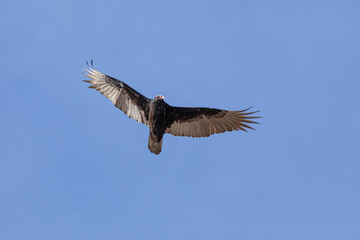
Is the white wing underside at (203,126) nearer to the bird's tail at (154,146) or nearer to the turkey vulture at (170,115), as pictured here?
the turkey vulture at (170,115)

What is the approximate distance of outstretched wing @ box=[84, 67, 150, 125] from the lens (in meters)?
16.3

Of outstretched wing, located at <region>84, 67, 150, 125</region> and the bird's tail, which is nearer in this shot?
the bird's tail

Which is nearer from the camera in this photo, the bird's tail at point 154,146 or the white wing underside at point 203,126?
the bird's tail at point 154,146

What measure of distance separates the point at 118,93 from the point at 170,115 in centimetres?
189

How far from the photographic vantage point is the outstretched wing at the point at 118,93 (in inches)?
642

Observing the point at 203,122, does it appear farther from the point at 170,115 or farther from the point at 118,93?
the point at 118,93

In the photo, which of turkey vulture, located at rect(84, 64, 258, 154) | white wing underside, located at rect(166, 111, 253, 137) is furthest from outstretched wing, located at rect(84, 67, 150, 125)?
white wing underside, located at rect(166, 111, 253, 137)

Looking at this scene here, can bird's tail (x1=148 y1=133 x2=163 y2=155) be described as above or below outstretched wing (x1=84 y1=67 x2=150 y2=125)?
below

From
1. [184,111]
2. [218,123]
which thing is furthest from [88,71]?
[218,123]

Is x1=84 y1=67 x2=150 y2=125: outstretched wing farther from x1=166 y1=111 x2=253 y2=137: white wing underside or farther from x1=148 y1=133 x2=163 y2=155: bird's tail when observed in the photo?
x1=166 y1=111 x2=253 y2=137: white wing underside

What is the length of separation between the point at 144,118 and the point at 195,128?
1.73 m

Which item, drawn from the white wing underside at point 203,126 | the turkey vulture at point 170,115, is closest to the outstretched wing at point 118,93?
the turkey vulture at point 170,115

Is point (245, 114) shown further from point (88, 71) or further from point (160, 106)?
point (88, 71)

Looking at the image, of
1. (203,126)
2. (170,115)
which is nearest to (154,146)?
(170,115)
